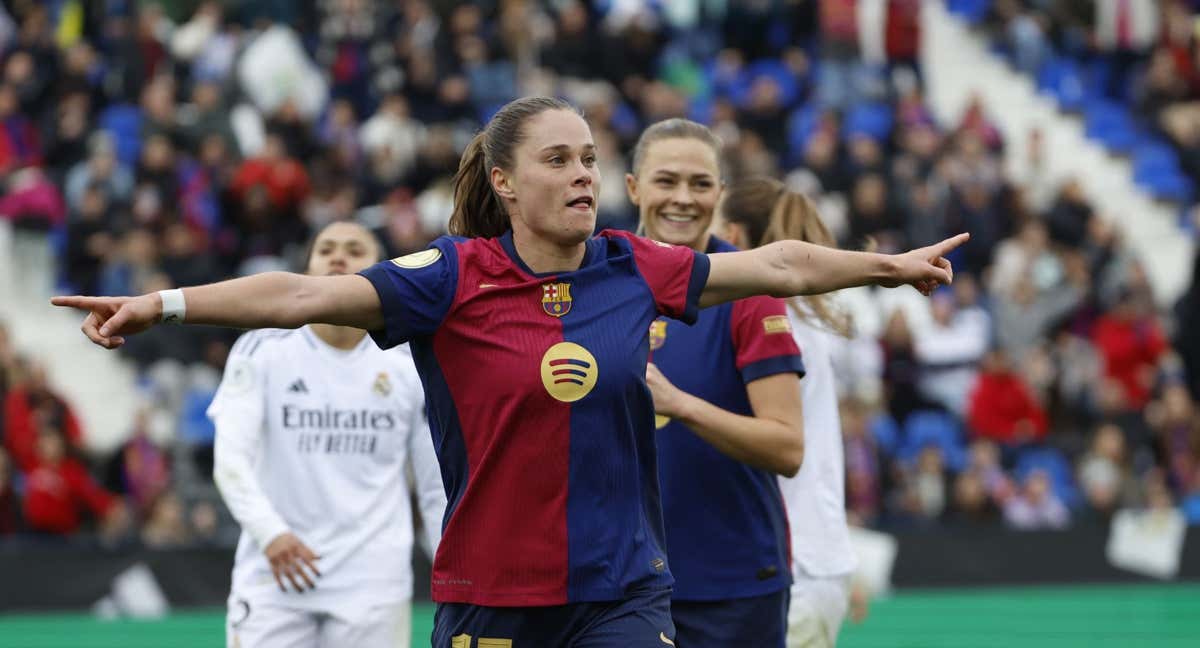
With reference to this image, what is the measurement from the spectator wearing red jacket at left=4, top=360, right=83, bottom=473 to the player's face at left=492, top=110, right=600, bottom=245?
11.5 m

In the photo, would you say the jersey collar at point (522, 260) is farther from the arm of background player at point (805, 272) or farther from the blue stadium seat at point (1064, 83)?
the blue stadium seat at point (1064, 83)

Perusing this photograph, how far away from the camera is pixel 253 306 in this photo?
177 inches

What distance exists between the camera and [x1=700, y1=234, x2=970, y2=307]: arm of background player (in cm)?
499

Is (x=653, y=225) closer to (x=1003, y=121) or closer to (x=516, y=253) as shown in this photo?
(x=516, y=253)

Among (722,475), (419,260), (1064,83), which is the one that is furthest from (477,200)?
(1064,83)

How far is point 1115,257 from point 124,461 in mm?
10395

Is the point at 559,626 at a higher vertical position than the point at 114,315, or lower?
lower

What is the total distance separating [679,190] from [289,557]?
6.63 ft

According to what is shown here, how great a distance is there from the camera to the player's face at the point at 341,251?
716cm

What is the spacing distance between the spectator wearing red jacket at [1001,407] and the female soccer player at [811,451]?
1037 cm

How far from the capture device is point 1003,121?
23.4 metres

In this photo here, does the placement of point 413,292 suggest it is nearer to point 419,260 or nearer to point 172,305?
point 419,260

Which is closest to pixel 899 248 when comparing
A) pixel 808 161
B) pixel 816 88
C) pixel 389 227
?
pixel 808 161

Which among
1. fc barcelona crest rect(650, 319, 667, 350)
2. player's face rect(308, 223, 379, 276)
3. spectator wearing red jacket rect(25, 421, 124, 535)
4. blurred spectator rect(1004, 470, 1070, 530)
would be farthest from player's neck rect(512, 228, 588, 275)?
blurred spectator rect(1004, 470, 1070, 530)
